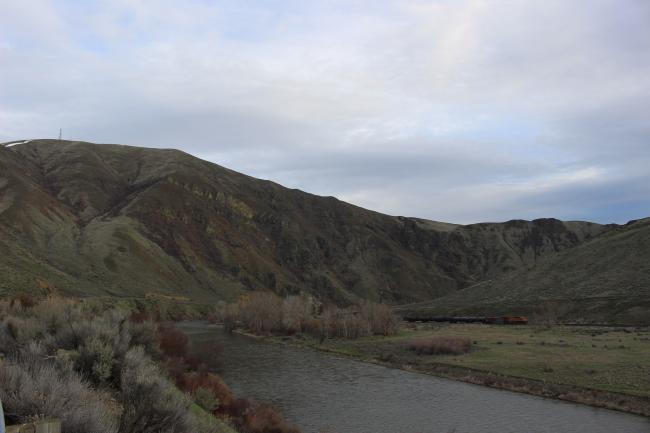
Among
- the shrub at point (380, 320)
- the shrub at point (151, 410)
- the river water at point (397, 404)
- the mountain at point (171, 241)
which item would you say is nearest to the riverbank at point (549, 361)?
the river water at point (397, 404)

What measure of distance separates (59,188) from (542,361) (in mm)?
154555

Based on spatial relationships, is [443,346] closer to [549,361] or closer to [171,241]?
[549,361]

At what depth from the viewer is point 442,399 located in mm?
33844

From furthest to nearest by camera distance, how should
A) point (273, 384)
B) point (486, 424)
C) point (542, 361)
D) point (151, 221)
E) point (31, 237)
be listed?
1. point (151, 221)
2. point (31, 237)
3. point (542, 361)
4. point (273, 384)
5. point (486, 424)

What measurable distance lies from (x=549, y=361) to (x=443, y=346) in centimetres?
1189

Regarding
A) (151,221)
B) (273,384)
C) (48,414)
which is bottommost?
(273,384)

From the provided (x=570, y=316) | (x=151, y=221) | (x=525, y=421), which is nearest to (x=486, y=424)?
(x=525, y=421)

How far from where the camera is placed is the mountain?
120 m

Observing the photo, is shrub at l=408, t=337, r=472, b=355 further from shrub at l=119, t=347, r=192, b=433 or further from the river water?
shrub at l=119, t=347, r=192, b=433

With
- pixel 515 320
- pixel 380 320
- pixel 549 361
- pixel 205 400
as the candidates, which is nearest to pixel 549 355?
pixel 549 361

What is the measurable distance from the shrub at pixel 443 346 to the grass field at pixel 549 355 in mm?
802

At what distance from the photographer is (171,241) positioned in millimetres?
155000

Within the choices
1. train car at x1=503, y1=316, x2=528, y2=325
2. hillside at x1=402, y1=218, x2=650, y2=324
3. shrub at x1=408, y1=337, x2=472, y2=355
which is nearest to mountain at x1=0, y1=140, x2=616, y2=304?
hillside at x1=402, y1=218, x2=650, y2=324

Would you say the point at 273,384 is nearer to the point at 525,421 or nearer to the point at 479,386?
the point at 479,386
